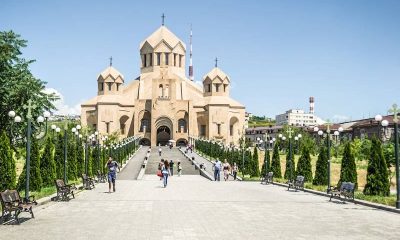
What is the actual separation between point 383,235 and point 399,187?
5.07 m

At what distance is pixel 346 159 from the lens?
2189cm

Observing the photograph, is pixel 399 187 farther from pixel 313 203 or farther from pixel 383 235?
pixel 383 235

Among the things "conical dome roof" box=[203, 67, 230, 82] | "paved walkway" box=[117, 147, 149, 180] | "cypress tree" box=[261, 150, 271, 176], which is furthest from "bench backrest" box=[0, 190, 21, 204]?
"conical dome roof" box=[203, 67, 230, 82]

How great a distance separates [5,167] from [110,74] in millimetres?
59701

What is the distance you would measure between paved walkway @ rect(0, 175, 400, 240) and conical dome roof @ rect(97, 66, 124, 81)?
5958 centimetres

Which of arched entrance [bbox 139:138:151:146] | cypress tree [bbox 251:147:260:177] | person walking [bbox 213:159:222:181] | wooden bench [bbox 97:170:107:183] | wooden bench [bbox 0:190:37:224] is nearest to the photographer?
wooden bench [bbox 0:190:37:224]

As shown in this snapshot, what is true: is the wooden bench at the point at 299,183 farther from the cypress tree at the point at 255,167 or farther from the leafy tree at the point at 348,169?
the cypress tree at the point at 255,167

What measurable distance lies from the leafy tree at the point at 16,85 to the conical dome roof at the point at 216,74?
171 feet

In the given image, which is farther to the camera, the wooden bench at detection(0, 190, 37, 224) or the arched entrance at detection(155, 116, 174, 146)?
the arched entrance at detection(155, 116, 174, 146)

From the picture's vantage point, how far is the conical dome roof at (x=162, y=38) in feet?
255

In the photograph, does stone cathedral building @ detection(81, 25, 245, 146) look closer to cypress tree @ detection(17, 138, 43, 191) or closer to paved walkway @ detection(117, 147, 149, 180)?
paved walkway @ detection(117, 147, 149, 180)

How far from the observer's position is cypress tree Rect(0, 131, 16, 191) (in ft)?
51.5

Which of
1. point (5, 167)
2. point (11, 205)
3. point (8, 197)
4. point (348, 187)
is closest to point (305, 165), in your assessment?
point (348, 187)

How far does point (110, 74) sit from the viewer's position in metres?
74.5
